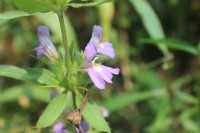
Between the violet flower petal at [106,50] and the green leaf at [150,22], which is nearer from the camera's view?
the violet flower petal at [106,50]

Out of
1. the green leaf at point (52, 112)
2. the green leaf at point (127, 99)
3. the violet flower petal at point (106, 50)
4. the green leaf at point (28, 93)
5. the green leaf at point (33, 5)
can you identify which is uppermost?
the green leaf at point (33, 5)

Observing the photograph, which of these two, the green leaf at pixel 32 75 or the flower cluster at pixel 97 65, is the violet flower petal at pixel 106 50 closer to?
the flower cluster at pixel 97 65

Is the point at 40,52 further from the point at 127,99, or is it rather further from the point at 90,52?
the point at 127,99

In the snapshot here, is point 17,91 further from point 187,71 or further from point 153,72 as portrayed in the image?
point 187,71

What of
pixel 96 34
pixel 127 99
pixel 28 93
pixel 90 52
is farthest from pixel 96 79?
pixel 28 93

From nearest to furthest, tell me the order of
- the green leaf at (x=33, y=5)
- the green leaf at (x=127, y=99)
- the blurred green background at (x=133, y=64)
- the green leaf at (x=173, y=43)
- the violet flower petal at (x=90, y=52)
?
1. the green leaf at (x=33, y=5)
2. the violet flower petal at (x=90, y=52)
3. the green leaf at (x=173, y=43)
4. the blurred green background at (x=133, y=64)
5. the green leaf at (x=127, y=99)

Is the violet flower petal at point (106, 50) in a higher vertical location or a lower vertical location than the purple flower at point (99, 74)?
higher

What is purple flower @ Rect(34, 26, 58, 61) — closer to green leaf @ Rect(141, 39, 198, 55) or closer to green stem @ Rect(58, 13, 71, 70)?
green stem @ Rect(58, 13, 71, 70)

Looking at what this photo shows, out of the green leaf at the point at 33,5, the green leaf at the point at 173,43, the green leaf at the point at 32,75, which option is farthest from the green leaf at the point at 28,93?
the green leaf at the point at 33,5
